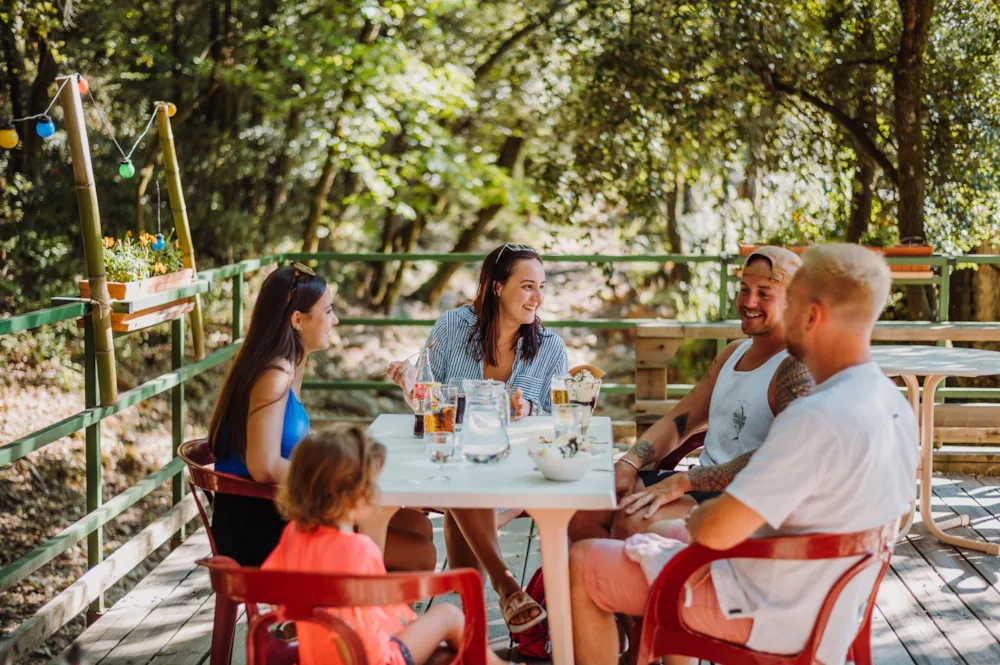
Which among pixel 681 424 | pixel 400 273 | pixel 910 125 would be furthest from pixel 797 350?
pixel 400 273

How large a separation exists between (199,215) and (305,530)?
23.7ft

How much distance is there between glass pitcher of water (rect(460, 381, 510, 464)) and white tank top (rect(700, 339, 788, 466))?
69 centimetres

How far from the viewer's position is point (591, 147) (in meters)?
7.30

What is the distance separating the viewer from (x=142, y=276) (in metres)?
3.62

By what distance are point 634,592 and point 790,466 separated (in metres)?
0.56

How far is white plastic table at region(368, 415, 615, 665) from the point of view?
2166 mm

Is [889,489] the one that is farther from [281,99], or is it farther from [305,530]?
[281,99]

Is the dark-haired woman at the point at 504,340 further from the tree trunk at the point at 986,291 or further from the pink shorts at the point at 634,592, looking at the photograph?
the tree trunk at the point at 986,291

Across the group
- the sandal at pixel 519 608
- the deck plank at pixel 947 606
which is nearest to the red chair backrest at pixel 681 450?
the sandal at pixel 519 608

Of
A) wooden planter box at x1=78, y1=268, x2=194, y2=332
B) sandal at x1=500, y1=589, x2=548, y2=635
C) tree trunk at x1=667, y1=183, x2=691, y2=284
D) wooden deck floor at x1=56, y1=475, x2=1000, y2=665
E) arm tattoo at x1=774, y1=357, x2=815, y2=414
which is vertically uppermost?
tree trunk at x1=667, y1=183, x2=691, y2=284

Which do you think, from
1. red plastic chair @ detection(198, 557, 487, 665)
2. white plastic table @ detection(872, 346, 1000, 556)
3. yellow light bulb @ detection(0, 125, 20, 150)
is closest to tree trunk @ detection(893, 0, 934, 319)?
white plastic table @ detection(872, 346, 1000, 556)

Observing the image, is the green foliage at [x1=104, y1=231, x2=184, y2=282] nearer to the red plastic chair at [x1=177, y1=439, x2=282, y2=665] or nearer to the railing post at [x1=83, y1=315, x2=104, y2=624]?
the railing post at [x1=83, y1=315, x2=104, y2=624]

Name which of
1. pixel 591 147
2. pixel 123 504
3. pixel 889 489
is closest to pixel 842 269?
pixel 889 489

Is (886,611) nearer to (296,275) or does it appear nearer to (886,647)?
(886,647)
